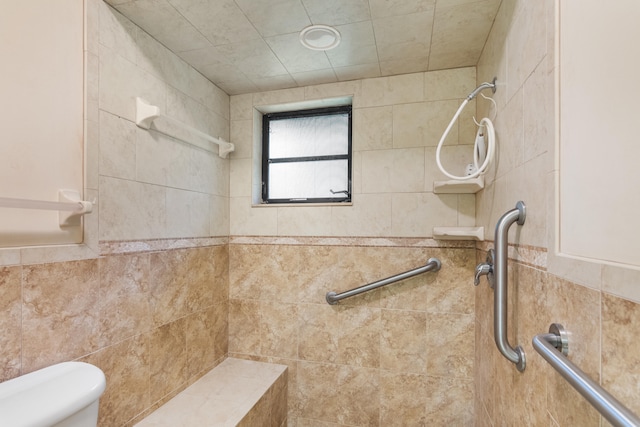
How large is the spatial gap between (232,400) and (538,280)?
4.67 feet

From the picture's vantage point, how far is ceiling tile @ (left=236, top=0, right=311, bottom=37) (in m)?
1.19

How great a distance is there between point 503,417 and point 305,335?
105 centimetres

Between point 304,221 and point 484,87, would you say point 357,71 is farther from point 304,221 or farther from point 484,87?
point 304,221

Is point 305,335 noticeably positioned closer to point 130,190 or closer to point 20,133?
point 130,190

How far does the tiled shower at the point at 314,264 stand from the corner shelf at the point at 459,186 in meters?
0.07

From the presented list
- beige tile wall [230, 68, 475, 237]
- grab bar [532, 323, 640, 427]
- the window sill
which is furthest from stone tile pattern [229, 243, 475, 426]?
grab bar [532, 323, 640, 427]

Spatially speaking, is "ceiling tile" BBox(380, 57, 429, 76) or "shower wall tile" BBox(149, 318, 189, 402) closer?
"shower wall tile" BBox(149, 318, 189, 402)

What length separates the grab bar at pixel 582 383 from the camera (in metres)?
0.36

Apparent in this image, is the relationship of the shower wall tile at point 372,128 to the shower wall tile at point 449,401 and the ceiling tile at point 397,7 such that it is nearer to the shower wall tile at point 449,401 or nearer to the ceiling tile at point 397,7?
the ceiling tile at point 397,7

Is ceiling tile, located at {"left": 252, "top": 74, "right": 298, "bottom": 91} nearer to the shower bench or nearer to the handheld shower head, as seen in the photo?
the handheld shower head

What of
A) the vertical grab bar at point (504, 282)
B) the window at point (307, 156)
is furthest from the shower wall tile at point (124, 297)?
the vertical grab bar at point (504, 282)

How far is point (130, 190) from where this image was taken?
126 cm

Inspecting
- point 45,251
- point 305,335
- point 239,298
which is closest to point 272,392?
point 305,335

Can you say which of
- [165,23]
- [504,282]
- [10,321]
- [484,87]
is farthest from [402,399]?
[165,23]
